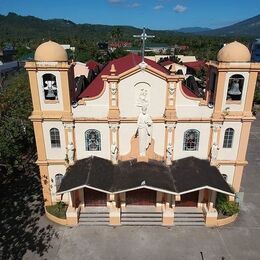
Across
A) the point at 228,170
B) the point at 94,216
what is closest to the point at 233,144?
the point at 228,170

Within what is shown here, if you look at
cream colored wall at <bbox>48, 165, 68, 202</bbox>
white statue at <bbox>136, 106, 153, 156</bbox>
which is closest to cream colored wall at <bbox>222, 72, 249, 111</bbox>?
white statue at <bbox>136, 106, 153, 156</bbox>

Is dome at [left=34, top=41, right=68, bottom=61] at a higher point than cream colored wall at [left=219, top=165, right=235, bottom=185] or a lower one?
higher

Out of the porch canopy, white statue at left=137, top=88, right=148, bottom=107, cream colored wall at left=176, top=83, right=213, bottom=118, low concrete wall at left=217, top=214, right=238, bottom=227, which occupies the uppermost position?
white statue at left=137, top=88, right=148, bottom=107

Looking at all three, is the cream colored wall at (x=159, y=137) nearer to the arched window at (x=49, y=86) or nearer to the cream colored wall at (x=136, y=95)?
the cream colored wall at (x=136, y=95)

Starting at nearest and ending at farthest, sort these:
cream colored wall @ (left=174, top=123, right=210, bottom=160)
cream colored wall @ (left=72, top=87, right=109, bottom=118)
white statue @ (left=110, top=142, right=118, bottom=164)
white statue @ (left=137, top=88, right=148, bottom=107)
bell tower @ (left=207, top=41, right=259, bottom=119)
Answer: bell tower @ (left=207, top=41, right=259, bottom=119), white statue @ (left=137, top=88, right=148, bottom=107), cream colored wall @ (left=72, top=87, right=109, bottom=118), cream colored wall @ (left=174, top=123, right=210, bottom=160), white statue @ (left=110, top=142, right=118, bottom=164)

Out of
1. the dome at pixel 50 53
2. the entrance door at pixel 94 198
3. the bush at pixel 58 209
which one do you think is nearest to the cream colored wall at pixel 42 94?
→ the dome at pixel 50 53

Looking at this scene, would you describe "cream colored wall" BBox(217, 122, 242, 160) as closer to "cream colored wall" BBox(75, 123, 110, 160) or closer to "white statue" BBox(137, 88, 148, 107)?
"white statue" BBox(137, 88, 148, 107)
